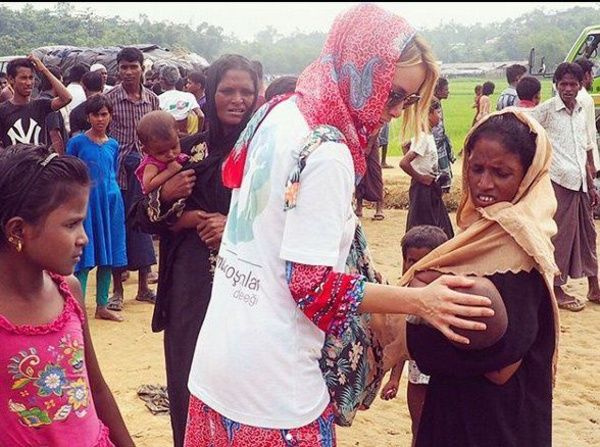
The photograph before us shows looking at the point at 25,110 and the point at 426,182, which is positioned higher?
the point at 25,110

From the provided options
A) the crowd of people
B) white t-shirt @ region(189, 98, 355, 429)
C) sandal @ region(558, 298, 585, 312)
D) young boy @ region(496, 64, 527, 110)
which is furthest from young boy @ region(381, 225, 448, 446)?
young boy @ region(496, 64, 527, 110)

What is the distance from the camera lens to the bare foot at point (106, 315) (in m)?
5.74

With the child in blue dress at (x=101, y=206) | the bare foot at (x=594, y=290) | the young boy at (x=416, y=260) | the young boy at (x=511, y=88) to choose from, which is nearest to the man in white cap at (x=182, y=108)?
the child in blue dress at (x=101, y=206)

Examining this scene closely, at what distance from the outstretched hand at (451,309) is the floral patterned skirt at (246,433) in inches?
15.7

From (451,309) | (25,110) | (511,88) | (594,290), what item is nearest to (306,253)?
(451,309)

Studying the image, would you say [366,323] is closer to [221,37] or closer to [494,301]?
[494,301]

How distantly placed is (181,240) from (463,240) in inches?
51.5

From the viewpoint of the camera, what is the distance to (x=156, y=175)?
117 inches

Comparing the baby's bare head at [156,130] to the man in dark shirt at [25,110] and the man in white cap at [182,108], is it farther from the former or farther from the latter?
the man in white cap at [182,108]

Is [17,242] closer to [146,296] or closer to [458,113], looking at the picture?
[146,296]

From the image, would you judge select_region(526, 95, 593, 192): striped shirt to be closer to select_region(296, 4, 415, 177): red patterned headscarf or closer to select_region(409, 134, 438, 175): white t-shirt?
select_region(409, 134, 438, 175): white t-shirt

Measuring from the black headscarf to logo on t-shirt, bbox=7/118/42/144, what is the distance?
3820mm

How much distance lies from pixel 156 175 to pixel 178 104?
4.42 m

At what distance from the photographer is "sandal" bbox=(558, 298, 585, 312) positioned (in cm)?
608
